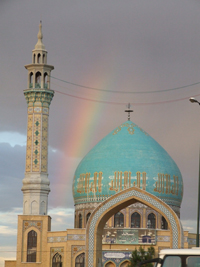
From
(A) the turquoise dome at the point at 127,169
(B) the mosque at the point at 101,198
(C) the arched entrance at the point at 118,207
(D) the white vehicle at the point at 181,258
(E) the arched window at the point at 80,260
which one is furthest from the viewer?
(A) the turquoise dome at the point at 127,169

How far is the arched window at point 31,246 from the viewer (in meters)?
36.9

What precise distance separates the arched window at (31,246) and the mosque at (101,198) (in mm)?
32

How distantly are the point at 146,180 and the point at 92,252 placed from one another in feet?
28.6

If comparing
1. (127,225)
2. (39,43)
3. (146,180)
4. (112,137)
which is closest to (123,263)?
(127,225)

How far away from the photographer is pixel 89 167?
42.8 metres

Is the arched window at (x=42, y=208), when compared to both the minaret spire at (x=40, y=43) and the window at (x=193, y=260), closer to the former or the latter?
the minaret spire at (x=40, y=43)

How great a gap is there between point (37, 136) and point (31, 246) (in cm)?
600

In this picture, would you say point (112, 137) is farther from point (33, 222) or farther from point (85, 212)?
point (33, 222)

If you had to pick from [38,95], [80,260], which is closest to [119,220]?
[80,260]

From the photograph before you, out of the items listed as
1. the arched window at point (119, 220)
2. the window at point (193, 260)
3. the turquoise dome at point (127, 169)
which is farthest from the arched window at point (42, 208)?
the window at point (193, 260)

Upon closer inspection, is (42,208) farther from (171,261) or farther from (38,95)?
(171,261)

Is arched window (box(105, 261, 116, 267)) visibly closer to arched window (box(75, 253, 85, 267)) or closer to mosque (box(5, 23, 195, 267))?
mosque (box(5, 23, 195, 267))

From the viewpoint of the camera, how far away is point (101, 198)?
4156 cm

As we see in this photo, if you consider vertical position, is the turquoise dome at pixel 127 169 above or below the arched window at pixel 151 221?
above
